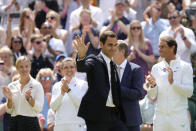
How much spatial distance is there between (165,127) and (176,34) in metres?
4.01

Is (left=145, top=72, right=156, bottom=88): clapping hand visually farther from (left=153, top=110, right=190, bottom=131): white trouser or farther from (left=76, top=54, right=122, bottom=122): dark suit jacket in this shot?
(left=76, top=54, right=122, bottom=122): dark suit jacket

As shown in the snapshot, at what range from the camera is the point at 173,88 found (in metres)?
9.46

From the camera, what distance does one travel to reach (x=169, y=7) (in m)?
14.4

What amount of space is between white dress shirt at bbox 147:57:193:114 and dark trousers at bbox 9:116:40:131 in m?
1.90

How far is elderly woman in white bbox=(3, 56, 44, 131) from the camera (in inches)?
383

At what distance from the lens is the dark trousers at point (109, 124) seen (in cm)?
816

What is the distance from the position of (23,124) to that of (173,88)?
2.40 metres

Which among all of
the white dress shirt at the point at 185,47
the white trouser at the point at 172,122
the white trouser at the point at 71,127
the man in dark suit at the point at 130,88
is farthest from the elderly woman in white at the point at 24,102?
the white dress shirt at the point at 185,47

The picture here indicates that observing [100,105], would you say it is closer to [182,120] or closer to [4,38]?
[182,120]

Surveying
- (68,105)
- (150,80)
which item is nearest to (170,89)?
(150,80)

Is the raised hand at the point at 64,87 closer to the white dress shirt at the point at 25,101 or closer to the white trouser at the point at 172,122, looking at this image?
the white dress shirt at the point at 25,101

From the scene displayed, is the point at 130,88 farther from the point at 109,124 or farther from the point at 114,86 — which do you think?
the point at 109,124

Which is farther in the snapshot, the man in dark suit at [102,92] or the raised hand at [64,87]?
the raised hand at [64,87]

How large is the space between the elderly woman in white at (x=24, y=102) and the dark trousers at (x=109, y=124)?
1754 millimetres
